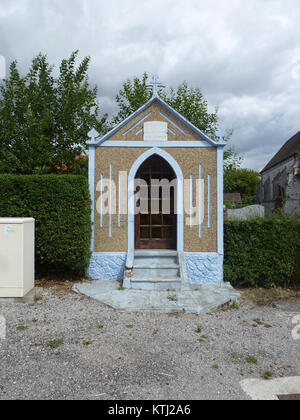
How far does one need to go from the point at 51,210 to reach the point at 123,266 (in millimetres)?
2231

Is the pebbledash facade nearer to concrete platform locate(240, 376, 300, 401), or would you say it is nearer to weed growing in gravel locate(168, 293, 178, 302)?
weed growing in gravel locate(168, 293, 178, 302)

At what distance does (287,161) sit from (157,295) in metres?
10.5

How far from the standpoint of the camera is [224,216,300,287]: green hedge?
5.80 meters

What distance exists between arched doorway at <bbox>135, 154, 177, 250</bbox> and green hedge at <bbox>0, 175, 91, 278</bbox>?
1641 millimetres

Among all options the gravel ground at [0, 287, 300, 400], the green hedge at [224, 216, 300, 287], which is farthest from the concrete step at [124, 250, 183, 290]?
the green hedge at [224, 216, 300, 287]

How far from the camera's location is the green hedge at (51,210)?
5.59 meters

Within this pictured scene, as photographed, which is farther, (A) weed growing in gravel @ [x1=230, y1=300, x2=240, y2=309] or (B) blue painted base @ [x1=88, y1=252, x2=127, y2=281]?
(B) blue painted base @ [x1=88, y1=252, x2=127, y2=281]

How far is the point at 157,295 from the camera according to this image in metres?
5.08

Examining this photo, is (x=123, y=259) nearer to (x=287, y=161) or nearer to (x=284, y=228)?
(x=284, y=228)

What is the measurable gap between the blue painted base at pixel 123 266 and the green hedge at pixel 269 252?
582 mm

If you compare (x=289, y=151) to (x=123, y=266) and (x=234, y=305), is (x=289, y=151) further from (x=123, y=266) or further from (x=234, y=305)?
→ (x=123, y=266)

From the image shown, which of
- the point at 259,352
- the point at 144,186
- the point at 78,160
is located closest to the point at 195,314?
the point at 259,352

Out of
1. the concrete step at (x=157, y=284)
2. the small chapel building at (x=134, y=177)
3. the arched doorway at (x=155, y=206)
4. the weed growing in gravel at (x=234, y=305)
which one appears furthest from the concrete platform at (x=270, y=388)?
the arched doorway at (x=155, y=206)

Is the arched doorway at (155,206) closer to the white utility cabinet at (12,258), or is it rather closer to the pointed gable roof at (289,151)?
the white utility cabinet at (12,258)
